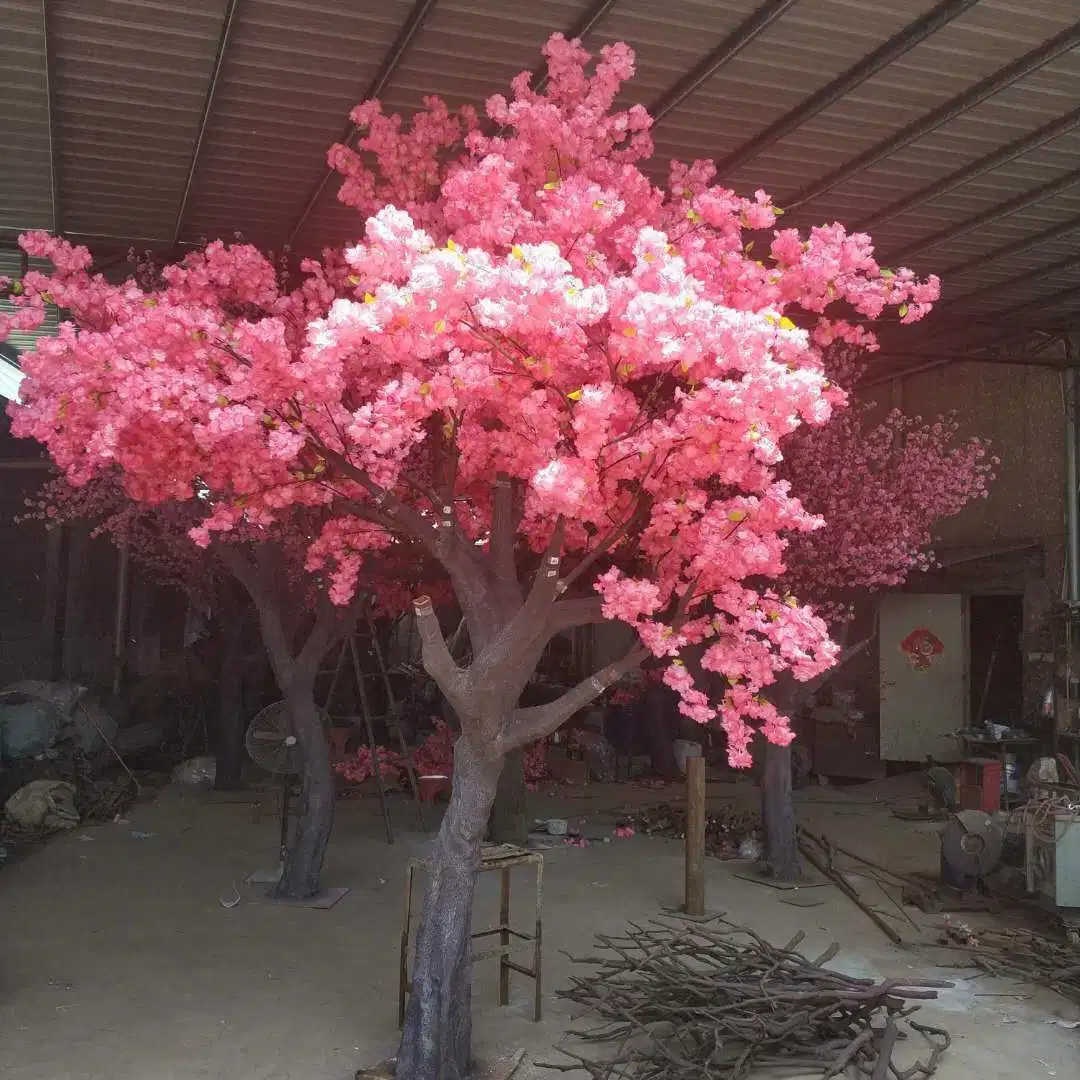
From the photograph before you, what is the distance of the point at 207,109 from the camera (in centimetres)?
673

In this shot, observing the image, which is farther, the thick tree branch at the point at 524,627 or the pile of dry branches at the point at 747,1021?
the pile of dry branches at the point at 747,1021

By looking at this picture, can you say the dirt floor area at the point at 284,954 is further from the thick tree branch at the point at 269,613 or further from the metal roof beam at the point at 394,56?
the metal roof beam at the point at 394,56

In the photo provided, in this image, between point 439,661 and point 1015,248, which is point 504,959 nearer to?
point 439,661

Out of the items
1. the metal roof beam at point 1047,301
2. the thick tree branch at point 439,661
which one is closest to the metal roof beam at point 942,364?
the metal roof beam at point 1047,301

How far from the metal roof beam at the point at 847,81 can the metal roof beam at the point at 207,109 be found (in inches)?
140

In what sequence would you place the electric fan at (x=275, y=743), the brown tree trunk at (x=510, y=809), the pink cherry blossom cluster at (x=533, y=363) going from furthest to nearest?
1. the brown tree trunk at (x=510, y=809)
2. the electric fan at (x=275, y=743)
3. the pink cherry blossom cluster at (x=533, y=363)

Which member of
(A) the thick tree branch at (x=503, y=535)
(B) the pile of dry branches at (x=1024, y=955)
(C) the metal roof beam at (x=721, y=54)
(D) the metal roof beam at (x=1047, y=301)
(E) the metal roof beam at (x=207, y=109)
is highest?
(D) the metal roof beam at (x=1047, y=301)

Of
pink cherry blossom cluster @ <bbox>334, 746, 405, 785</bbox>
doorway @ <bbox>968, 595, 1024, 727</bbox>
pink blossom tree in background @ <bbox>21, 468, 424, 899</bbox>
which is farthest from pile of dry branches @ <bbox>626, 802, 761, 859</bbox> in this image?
doorway @ <bbox>968, 595, 1024, 727</bbox>

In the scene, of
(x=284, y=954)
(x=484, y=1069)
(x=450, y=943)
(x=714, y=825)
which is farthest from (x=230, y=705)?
(x=450, y=943)

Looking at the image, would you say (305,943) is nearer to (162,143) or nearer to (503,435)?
(503,435)

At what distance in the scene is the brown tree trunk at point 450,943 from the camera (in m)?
5.60

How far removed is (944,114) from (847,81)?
888mm

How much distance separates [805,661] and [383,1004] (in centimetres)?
376

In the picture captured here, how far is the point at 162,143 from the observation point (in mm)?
7273
